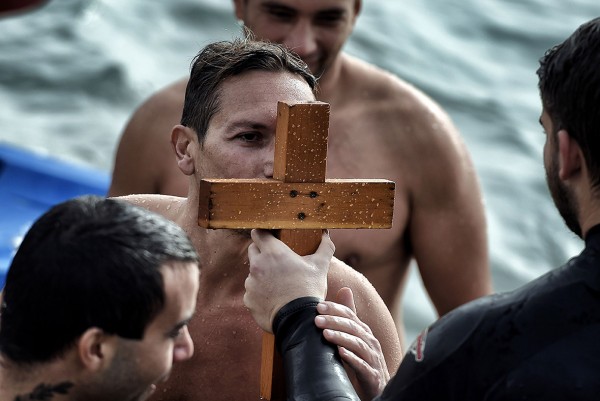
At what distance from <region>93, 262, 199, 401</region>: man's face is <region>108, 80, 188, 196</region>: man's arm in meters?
1.85

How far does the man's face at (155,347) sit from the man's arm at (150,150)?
1851mm

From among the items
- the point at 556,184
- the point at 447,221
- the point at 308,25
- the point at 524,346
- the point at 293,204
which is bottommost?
the point at 447,221

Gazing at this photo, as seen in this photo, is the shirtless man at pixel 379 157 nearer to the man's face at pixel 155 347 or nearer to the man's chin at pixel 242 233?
the man's chin at pixel 242 233

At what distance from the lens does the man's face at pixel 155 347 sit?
201 cm

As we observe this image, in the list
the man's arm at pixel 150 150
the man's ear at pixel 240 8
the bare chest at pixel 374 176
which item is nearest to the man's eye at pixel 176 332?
the bare chest at pixel 374 176

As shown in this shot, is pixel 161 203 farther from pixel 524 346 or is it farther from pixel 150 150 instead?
pixel 524 346

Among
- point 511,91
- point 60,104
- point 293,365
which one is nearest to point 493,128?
point 511,91

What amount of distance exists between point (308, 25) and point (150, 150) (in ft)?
2.19

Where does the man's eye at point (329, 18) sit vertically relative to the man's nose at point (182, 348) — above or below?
above

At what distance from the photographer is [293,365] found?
2.22 m

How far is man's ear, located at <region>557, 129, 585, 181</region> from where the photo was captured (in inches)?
76.8

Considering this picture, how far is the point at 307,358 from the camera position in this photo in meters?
2.22

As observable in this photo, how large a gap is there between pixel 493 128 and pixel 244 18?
5182 mm

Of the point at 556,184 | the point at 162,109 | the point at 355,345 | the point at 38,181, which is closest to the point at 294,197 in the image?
the point at 355,345
